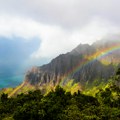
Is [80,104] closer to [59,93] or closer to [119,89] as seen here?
[119,89]

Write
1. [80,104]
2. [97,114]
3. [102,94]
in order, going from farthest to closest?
[102,94]
[80,104]
[97,114]

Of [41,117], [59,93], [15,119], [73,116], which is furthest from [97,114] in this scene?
[59,93]

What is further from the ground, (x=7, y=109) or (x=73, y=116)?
(x=7, y=109)

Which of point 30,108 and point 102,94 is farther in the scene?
point 102,94

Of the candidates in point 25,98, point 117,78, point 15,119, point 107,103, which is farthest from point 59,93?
point 15,119

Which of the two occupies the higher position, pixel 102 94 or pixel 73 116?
pixel 102 94

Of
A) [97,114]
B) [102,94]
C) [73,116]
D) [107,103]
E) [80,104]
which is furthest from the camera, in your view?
[102,94]

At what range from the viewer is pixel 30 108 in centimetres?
9919

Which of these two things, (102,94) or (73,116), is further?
(102,94)

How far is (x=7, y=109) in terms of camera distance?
402ft

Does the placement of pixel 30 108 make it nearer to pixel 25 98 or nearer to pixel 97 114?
pixel 97 114

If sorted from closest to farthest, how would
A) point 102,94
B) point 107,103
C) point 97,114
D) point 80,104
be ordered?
point 97,114, point 80,104, point 107,103, point 102,94

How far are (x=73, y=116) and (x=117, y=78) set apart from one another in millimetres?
29623

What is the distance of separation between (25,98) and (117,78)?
144 ft
